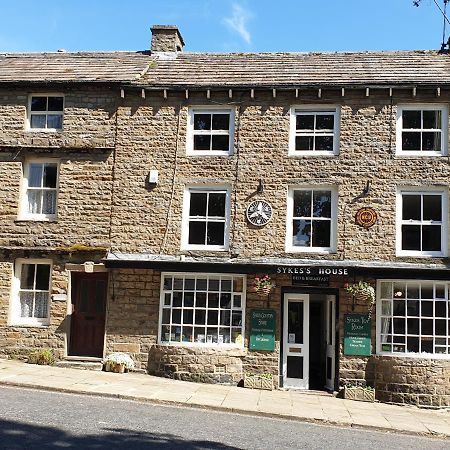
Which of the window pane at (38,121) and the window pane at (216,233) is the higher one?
the window pane at (38,121)

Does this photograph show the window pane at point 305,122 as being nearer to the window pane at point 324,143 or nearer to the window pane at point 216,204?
the window pane at point 324,143

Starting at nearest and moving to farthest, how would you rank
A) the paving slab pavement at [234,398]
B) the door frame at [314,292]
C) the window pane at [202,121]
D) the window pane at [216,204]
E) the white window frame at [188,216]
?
the paving slab pavement at [234,398]
the door frame at [314,292]
the white window frame at [188,216]
the window pane at [216,204]
the window pane at [202,121]

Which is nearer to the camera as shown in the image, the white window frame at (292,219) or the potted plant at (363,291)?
the potted plant at (363,291)

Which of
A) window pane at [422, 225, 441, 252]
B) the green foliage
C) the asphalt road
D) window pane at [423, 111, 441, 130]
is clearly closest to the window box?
the green foliage

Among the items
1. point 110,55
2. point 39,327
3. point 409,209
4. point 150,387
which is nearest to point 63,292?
point 39,327

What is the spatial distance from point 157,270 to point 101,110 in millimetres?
4664

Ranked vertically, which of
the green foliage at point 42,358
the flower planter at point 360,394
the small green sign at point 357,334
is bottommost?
the flower planter at point 360,394

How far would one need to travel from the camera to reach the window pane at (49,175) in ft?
51.6

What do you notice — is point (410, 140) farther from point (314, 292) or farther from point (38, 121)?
point (38, 121)

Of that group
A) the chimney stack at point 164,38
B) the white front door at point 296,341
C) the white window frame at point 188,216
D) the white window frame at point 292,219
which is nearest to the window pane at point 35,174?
the white window frame at point 188,216

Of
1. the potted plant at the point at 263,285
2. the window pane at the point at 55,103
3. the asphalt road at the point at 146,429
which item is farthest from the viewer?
the window pane at the point at 55,103

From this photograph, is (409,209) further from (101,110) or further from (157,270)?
(101,110)

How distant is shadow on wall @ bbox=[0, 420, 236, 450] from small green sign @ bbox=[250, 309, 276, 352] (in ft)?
20.4

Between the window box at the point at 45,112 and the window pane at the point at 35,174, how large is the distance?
3.36 feet
